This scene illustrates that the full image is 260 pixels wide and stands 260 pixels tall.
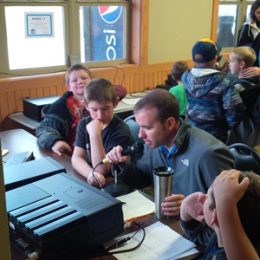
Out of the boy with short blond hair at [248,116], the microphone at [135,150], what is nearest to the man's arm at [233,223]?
the microphone at [135,150]

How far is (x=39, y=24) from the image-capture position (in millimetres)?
3723

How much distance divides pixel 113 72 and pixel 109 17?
1.97ft

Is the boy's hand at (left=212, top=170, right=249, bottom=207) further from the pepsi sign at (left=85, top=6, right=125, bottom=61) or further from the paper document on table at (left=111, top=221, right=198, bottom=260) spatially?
the pepsi sign at (left=85, top=6, right=125, bottom=61)

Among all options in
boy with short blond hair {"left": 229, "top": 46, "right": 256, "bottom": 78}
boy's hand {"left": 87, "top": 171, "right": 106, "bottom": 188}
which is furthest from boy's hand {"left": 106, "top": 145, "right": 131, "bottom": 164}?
boy with short blond hair {"left": 229, "top": 46, "right": 256, "bottom": 78}

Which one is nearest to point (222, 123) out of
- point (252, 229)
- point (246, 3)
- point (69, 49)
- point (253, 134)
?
point (253, 134)

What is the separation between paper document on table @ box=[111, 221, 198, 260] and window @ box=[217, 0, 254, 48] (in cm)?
452

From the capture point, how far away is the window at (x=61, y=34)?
3.62 metres

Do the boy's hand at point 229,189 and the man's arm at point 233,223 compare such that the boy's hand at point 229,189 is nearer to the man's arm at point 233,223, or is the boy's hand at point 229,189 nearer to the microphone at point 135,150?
the man's arm at point 233,223

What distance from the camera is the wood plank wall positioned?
355 centimetres

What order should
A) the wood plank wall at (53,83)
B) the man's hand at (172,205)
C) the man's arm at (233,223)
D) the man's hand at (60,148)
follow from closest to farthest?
1. the man's arm at (233,223)
2. the man's hand at (172,205)
3. the man's hand at (60,148)
4. the wood plank wall at (53,83)

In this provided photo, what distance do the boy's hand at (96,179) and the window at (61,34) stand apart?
2016 millimetres

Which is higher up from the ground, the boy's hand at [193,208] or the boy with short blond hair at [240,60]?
the boy with short blond hair at [240,60]

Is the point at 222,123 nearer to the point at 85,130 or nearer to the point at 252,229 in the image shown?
the point at 85,130

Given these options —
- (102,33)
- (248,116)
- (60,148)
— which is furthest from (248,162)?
(102,33)
